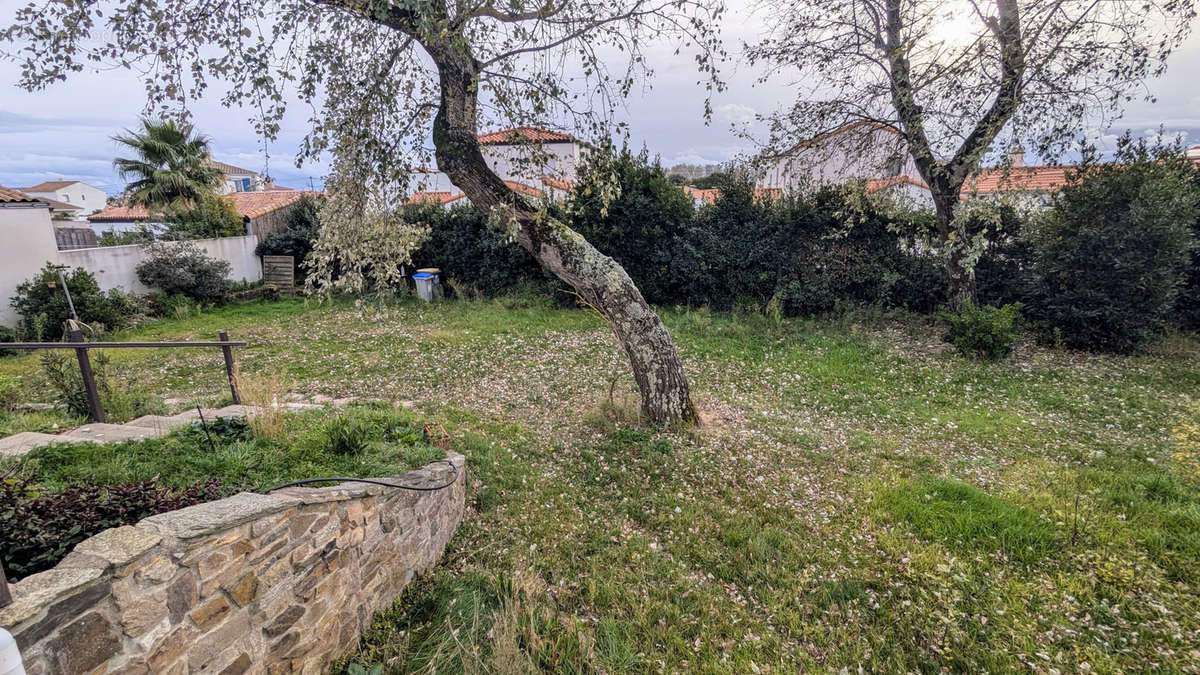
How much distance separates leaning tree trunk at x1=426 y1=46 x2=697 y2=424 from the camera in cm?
534

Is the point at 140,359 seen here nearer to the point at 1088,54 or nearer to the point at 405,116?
the point at 405,116

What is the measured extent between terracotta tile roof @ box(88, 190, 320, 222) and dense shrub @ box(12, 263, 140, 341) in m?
5.39

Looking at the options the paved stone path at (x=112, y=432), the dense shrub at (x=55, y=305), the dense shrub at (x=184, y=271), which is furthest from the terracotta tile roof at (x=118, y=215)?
the paved stone path at (x=112, y=432)

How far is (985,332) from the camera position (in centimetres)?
812

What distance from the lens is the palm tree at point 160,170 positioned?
50.9ft

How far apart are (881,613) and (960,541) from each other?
1.17m

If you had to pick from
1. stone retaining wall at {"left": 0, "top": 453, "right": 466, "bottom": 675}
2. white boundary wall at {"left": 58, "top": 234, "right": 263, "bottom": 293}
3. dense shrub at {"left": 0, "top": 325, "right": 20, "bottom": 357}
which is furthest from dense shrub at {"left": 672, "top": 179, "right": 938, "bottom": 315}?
dense shrub at {"left": 0, "top": 325, "right": 20, "bottom": 357}

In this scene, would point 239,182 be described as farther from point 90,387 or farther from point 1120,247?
point 1120,247

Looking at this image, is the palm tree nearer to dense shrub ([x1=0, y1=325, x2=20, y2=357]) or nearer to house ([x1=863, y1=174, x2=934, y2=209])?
dense shrub ([x1=0, y1=325, x2=20, y2=357])

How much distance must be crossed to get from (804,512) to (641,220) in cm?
864

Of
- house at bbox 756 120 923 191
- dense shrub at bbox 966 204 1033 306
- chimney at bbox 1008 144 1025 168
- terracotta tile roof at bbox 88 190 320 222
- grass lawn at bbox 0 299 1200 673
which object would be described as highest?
terracotta tile roof at bbox 88 190 320 222

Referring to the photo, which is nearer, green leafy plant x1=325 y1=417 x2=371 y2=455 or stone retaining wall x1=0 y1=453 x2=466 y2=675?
stone retaining wall x1=0 y1=453 x2=466 y2=675

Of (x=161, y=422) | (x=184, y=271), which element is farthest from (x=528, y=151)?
(x=184, y=271)

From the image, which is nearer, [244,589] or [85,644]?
[85,644]
